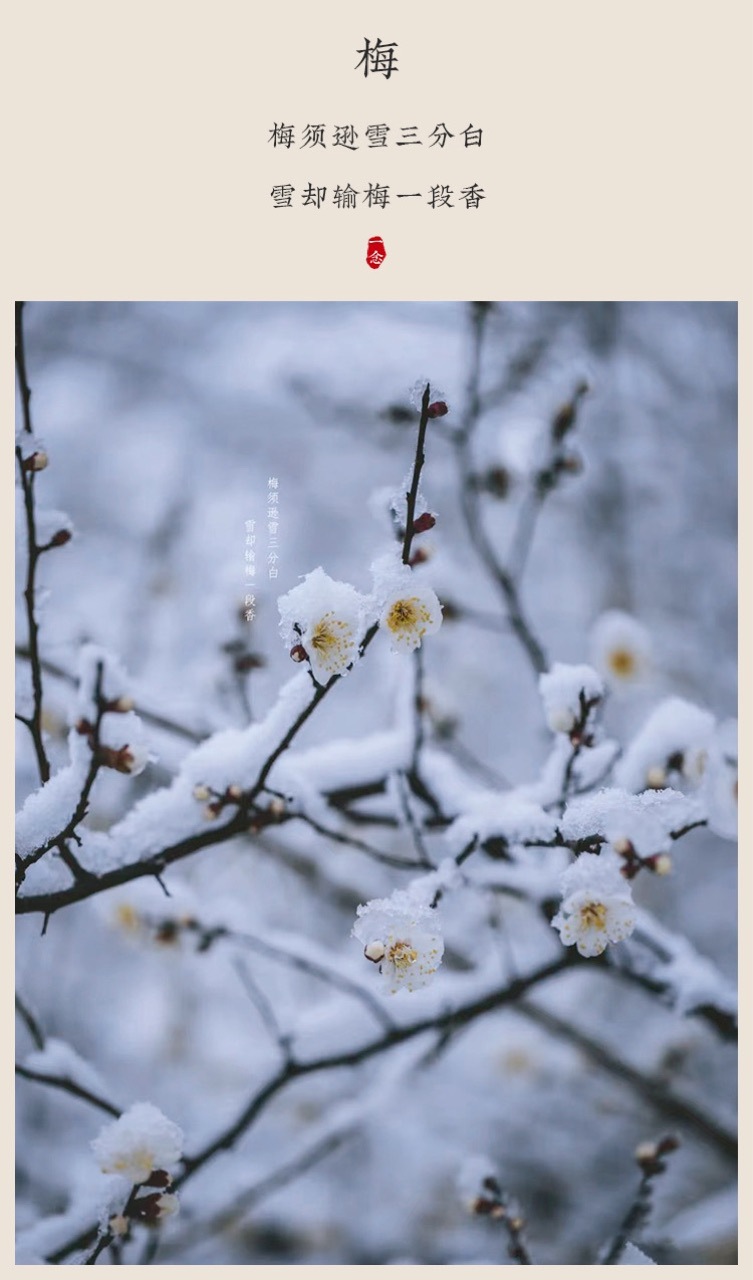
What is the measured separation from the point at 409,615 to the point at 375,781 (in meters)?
0.42

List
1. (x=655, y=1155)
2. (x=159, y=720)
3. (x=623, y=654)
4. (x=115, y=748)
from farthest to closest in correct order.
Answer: (x=623, y=654)
(x=159, y=720)
(x=655, y=1155)
(x=115, y=748)

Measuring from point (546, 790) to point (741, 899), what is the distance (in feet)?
1.99

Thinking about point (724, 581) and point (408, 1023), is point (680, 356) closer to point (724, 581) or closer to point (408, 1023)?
point (724, 581)

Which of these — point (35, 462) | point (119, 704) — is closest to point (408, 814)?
point (119, 704)

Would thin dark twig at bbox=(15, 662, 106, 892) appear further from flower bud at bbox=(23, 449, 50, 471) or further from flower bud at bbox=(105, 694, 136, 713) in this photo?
flower bud at bbox=(23, 449, 50, 471)

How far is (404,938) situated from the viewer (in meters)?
0.97

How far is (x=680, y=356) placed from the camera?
2443 millimetres

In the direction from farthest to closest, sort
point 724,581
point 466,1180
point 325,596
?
1. point 724,581
2. point 466,1180
3. point 325,596

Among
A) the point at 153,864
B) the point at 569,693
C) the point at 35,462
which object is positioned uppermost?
the point at 35,462

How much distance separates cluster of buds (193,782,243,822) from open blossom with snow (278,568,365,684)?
9.6 inches

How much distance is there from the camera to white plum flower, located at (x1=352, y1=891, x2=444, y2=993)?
97 centimetres

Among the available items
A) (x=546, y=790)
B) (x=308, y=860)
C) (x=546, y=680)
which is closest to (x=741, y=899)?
(x=546, y=790)
